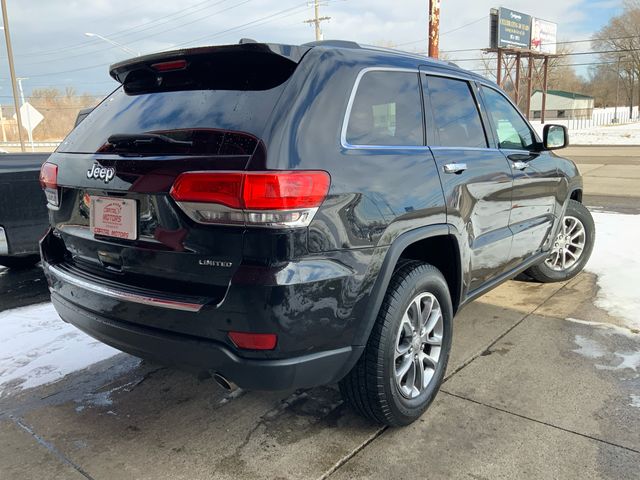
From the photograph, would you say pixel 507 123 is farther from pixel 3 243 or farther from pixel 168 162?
pixel 3 243

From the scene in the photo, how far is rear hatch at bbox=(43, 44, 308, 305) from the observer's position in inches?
→ 85.0

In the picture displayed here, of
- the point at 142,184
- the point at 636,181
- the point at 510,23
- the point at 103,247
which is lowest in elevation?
the point at 636,181

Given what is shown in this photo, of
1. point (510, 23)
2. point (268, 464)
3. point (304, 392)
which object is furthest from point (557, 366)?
point (510, 23)

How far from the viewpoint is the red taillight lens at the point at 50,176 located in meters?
2.80

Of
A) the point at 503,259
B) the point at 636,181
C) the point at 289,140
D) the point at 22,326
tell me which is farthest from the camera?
the point at 636,181

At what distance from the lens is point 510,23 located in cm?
4828

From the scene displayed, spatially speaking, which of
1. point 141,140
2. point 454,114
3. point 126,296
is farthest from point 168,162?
point 454,114

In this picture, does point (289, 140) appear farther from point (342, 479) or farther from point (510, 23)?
point (510, 23)

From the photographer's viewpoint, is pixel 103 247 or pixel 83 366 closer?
pixel 103 247

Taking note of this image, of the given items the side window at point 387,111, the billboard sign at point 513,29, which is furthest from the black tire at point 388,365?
the billboard sign at point 513,29

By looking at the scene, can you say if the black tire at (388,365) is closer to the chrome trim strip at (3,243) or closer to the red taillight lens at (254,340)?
the red taillight lens at (254,340)

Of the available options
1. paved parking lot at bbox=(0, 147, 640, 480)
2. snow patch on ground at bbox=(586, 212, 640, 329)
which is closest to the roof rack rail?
paved parking lot at bbox=(0, 147, 640, 480)

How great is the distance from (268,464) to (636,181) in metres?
14.0

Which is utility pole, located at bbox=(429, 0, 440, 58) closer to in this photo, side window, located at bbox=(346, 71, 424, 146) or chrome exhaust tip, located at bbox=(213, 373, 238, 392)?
side window, located at bbox=(346, 71, 424, 146)
